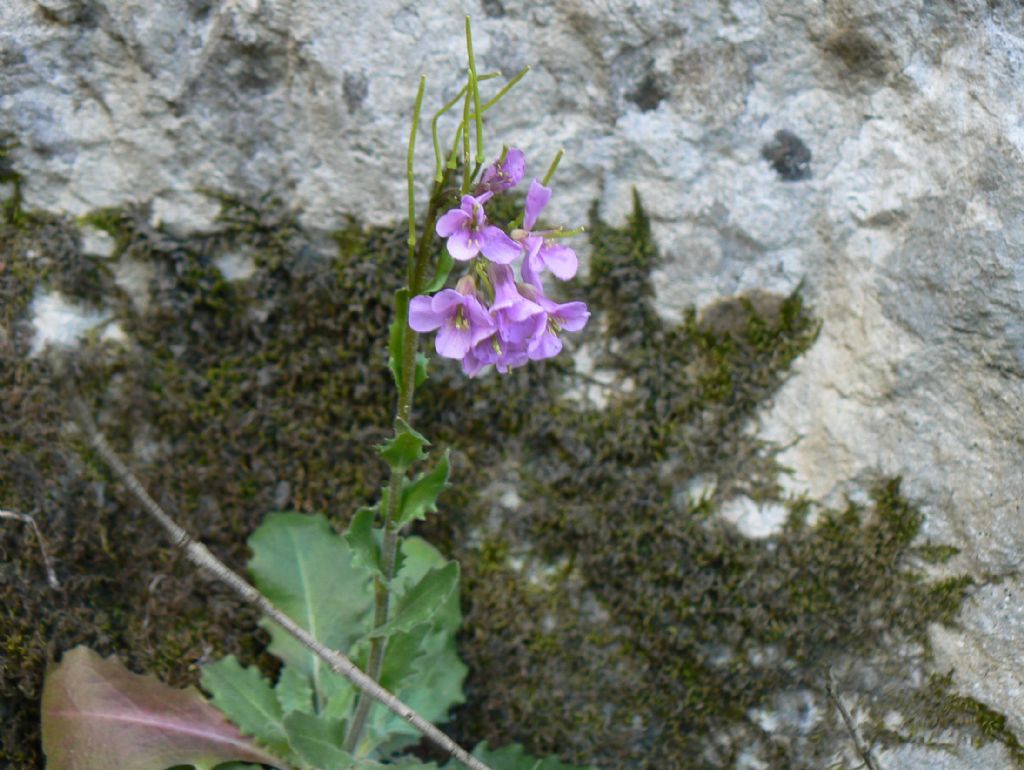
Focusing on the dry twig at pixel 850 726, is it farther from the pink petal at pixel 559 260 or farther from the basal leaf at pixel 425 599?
the pink petal at pixel 559 260

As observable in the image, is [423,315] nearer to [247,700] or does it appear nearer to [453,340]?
[453,340]

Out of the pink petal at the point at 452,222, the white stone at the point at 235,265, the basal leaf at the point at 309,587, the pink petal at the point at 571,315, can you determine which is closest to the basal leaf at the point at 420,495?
the pink petal at the point at 571,315

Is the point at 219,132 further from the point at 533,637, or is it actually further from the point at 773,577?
the point at 773,577

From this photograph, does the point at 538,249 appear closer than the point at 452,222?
No

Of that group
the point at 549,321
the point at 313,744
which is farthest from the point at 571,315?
the point at 313,744

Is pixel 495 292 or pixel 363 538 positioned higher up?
pixel 495 292
